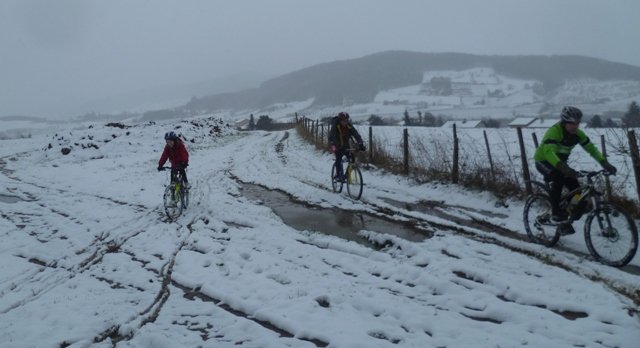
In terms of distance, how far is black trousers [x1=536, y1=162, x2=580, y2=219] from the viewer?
682cm

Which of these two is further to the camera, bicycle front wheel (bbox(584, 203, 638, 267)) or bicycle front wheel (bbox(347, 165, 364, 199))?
bicycle front wheel (bbox(347, 165, 364, 199))

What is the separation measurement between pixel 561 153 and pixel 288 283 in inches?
190

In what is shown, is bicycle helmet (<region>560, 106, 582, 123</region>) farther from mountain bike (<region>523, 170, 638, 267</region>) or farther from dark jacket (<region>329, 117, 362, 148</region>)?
dark jacket (<region>329, 117, 362, 148</region>)

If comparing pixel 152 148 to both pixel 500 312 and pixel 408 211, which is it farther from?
pixel 500 312

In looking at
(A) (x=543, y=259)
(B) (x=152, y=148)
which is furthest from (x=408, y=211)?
(B) (x=152, y=148)

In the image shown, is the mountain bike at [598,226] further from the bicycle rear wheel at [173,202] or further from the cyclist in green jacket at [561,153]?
the bicycle rear wheel at [173,202]

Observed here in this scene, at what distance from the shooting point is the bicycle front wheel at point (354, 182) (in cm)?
1122

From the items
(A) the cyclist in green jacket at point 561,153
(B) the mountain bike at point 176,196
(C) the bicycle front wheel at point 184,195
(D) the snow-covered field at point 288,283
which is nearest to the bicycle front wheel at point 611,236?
(D) the snow-covered field at point 288,283

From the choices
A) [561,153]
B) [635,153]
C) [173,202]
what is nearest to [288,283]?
[561,153]

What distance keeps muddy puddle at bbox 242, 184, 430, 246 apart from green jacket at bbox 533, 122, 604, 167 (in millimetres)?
2436

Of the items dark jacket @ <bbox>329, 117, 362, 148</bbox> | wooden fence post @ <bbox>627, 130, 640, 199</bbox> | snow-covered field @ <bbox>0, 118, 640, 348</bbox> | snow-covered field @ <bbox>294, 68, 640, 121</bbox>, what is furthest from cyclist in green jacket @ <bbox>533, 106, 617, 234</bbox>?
snow-covered field @ <bbox>294, 68, 640, 121</bbox>

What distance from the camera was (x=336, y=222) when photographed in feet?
29.5

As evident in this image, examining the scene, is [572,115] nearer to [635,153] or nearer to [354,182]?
[635,153]

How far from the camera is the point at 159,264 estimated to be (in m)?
6.88
